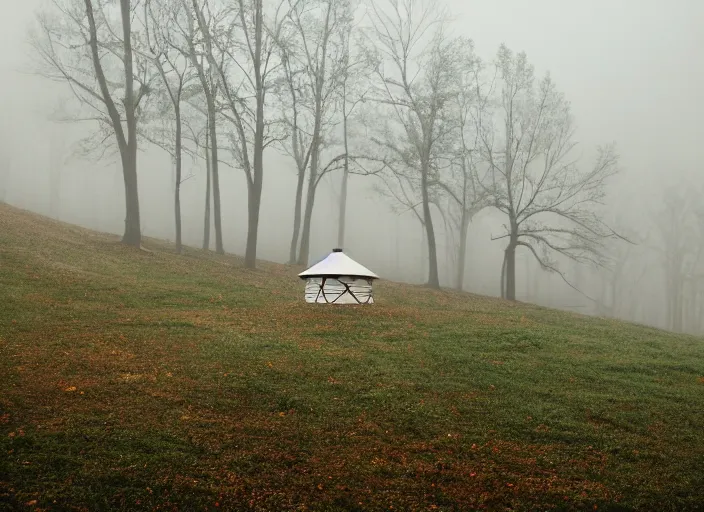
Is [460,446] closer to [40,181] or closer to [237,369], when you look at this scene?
[237,369]

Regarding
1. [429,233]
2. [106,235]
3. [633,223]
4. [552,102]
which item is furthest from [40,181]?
[633,223]

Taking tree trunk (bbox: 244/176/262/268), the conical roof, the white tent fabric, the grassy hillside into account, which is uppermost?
tree trunk (bbox: 244/176/262/268)

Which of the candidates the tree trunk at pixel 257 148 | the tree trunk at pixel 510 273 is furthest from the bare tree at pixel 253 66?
the tree trunk at pixel 510 273

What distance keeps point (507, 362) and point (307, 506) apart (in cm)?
563

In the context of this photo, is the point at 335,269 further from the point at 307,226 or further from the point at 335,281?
the point at 307,226

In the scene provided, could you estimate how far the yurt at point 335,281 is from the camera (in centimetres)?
1388

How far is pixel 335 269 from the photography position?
45.6 feet

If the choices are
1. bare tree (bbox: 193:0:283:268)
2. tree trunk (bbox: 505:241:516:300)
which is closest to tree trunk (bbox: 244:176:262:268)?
bare tree (bbox: 193:0:283:268)

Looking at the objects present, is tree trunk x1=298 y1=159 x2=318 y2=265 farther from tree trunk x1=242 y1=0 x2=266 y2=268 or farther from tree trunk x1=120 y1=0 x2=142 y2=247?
tree trunk x1=120 y1=0 x2=142 y2=247

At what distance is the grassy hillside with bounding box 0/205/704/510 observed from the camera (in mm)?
4742

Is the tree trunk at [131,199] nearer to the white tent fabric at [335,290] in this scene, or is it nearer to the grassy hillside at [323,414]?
the grassy hillside at [323,414]

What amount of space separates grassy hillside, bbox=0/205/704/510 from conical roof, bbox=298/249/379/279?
6.43ft

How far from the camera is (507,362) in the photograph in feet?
30.2

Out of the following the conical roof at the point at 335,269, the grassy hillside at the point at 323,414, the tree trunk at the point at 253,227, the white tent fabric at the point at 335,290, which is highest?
the tree trunk at the point at 253,227
